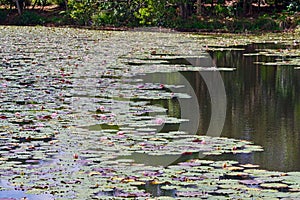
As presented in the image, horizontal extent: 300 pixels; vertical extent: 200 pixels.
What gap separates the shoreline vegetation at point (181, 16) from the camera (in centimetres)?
3206

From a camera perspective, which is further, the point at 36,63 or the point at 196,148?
the point at 36,63

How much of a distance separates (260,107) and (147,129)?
2.76 meters

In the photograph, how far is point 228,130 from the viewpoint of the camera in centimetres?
808

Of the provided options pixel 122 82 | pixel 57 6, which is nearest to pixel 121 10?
pixel 57 6

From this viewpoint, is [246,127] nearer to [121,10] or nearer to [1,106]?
[1,106]

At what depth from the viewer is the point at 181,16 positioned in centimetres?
3438

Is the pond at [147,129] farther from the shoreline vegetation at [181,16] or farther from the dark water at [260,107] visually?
the shoreline vegetation at [181,16]

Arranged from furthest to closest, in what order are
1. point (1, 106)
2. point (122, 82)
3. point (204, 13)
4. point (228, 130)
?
point (204, 13) < point (122, 82) < point (1, 106) < point (228, 130)

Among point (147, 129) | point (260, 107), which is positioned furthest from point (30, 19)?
point (147, 129)

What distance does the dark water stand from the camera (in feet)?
22.8

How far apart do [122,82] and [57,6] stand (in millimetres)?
30404

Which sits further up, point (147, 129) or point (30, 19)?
point (30, 19)

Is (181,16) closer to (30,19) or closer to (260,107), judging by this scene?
(30,19)

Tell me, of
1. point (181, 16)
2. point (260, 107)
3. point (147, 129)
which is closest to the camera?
point (147, 129)
